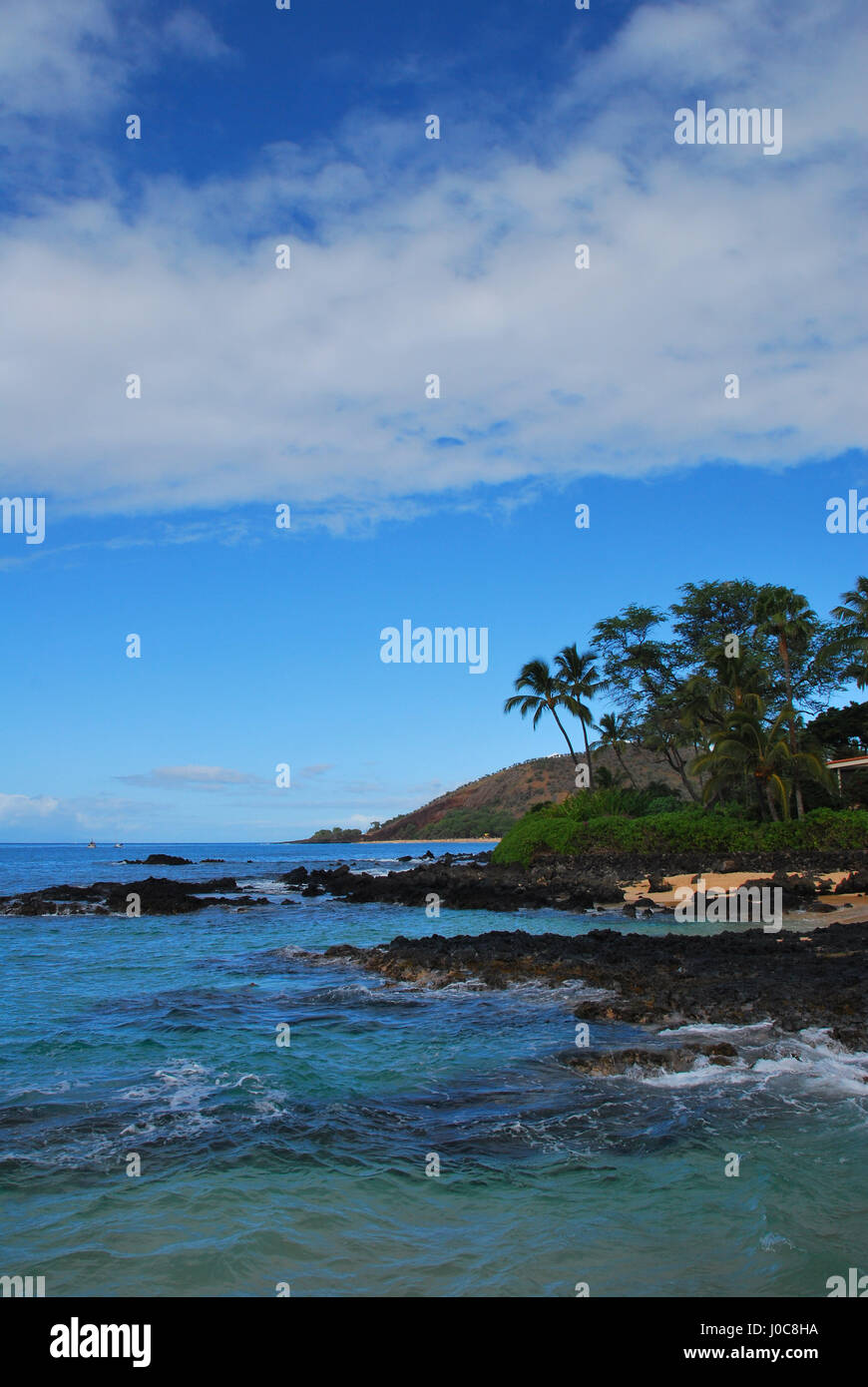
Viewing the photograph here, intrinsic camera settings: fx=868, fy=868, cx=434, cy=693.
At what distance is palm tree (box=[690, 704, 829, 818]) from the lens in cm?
3250

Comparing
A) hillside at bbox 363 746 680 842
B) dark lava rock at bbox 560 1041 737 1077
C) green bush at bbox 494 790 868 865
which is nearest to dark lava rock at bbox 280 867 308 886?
green bush at bbox 494 790 868 865

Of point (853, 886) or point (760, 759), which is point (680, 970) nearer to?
point (853, 886)

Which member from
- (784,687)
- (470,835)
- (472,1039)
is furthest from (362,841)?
(472,1039)

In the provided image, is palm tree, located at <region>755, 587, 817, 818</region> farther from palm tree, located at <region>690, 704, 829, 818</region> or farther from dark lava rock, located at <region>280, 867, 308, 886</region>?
dark lava rock, located at <region>280, 867, 308, 886</region>

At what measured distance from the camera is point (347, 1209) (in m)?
6.70

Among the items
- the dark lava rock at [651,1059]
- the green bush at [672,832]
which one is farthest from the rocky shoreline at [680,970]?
the green bush at [672,832]

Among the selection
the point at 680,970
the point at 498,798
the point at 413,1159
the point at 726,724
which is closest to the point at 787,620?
the point at 726,724

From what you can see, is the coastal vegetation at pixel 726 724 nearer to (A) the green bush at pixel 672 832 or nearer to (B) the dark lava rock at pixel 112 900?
(A) the green bush at pixel 672 832

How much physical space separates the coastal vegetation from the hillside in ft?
173

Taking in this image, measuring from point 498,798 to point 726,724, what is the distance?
4180 inches

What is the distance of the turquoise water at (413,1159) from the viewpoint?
5.74 m
